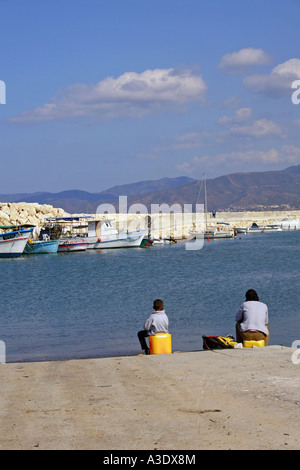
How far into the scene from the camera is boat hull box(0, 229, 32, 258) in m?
62.4

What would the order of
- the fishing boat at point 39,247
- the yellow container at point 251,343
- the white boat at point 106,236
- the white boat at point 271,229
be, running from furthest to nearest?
the white boat at point 271,229 → the white boat at point 106,236 → the fishing boat at point 39,247 → the yellow container at point 251,343

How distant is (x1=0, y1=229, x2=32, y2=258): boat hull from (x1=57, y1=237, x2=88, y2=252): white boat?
211 inches

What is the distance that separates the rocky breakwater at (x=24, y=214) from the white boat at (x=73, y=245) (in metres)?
13.2

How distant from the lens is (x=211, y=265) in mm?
51688

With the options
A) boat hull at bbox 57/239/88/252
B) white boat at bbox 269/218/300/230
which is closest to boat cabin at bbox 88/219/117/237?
boat hull at bbox 57/239/88/252

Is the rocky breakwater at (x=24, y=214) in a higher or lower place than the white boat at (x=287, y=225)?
higher

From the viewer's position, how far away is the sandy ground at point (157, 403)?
6977 mm

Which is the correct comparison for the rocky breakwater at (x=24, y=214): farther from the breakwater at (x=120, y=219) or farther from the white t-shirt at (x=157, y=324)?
the white t-shirt at (x=157, y=324)

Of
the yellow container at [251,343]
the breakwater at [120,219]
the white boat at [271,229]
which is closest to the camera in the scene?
the yellow container at [251,343]

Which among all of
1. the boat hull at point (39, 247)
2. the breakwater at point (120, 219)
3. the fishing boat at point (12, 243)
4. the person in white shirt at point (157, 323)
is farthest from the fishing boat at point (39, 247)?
the person in white shirt at point (157, 323)

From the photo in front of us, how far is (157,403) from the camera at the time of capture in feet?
27.9

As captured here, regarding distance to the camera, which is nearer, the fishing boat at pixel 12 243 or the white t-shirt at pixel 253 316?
the white t-shirt at pixel 253 316

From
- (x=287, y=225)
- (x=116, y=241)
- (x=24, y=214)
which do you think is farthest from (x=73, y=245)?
(x=287, y=225)
